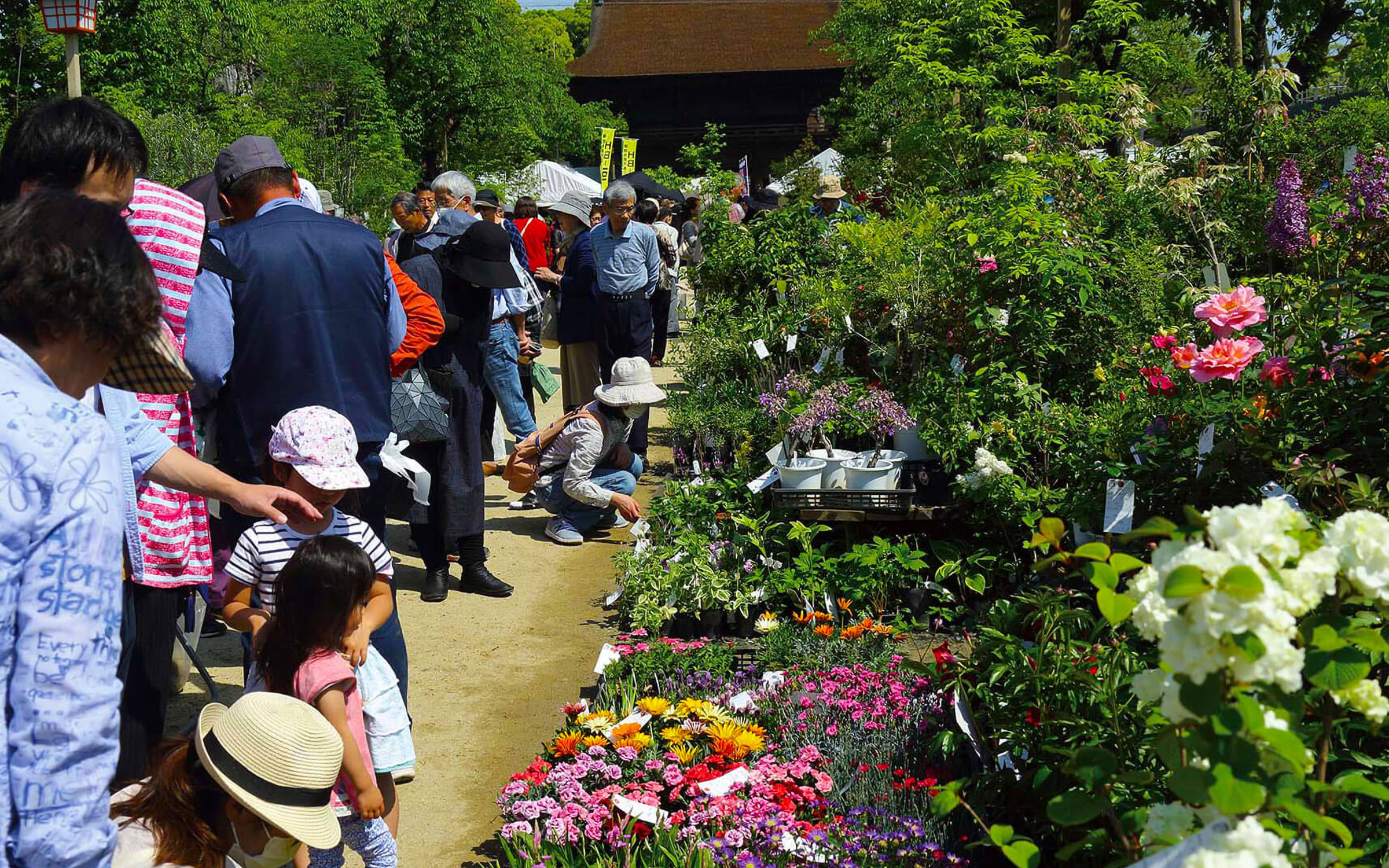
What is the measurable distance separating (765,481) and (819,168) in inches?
309

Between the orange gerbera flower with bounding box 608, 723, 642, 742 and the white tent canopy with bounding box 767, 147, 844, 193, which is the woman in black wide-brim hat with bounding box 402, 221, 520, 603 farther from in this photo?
the white tent canopy with bounding box 767, 147, 844, 193

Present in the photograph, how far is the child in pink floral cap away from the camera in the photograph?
2.96 m

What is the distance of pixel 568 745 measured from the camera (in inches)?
134

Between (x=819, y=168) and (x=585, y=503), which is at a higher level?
(x=819, y=168)

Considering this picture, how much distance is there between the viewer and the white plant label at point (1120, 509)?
3537 mm

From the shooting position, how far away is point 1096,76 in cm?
849

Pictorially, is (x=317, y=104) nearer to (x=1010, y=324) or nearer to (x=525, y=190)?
(x=525, y=190)

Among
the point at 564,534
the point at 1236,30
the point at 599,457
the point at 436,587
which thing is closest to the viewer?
the point at 436,587

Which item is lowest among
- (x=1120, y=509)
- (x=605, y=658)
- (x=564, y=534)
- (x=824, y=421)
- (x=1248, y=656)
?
(x=564, y=534)

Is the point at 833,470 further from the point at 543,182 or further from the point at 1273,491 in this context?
the point at 543,182

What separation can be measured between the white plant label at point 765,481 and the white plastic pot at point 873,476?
1.24 feet

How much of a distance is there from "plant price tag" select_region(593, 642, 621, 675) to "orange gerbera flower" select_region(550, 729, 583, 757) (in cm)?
56

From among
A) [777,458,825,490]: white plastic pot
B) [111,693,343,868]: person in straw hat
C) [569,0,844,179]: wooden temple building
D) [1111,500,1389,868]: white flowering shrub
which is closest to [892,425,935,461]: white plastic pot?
[777,458,825,490]: white plastic pot

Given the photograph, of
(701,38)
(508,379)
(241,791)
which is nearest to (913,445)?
(508,379)
